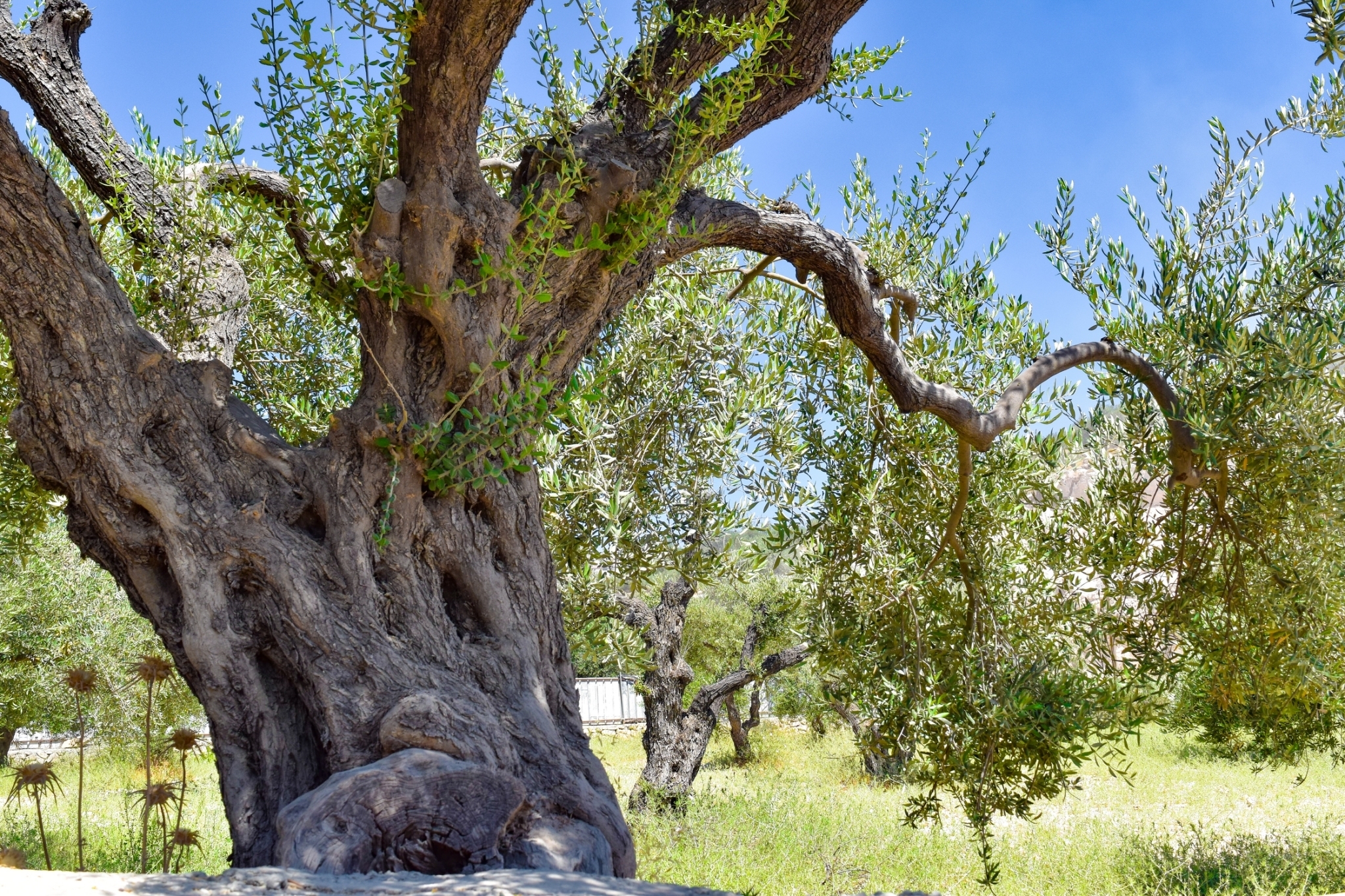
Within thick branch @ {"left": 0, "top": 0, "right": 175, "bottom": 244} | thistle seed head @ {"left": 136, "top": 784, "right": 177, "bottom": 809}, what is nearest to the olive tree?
thistle seed head @ {"left": 136, "top": 784, "right": 177, "bottom": 809}

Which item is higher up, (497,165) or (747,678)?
(497,165)

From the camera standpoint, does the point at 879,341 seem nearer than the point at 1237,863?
Yes

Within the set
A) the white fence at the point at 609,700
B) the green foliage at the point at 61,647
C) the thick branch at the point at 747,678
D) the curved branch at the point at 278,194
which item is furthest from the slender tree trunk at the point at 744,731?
the curved branch at the point at 278,194

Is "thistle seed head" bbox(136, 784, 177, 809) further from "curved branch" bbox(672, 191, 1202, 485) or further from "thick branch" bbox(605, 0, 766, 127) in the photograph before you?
"thick branch" bbox(605, 0, 766, 127)

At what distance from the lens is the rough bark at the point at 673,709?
1288 centimetres

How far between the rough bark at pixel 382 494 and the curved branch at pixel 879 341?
698 mm

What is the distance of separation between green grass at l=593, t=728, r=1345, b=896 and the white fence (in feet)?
53.7

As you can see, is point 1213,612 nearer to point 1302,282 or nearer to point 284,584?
point 1302,282

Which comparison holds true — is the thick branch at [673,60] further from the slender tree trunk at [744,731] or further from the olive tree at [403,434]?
the slender tree trunk at [744,731]

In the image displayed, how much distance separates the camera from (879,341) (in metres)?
5.21

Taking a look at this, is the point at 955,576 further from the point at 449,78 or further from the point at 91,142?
the point at 91,142

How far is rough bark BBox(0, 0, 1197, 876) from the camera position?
345 cm

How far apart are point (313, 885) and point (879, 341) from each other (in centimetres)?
392

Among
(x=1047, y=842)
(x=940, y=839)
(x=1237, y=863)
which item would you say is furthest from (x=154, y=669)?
(x=1047, y=842)
